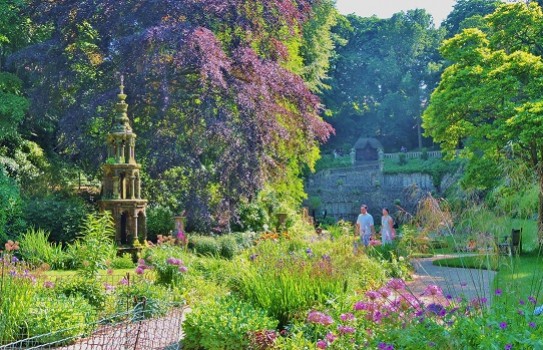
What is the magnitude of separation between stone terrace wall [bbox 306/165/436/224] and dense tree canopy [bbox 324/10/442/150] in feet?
20.5

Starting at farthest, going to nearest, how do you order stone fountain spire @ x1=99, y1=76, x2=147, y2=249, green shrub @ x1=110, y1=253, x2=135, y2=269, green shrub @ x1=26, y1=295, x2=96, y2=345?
stone fountain spire @ x1=99, y1=76, x2=147, y2=249
green shrub @ x1=110, y1=253, x2=135, y2=269
green shrub @ x1=26, y1=295, x2=96, y2=345

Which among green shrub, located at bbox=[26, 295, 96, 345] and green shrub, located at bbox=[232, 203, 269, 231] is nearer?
green shrub, located at bbox=[26, 295, 96, 345]

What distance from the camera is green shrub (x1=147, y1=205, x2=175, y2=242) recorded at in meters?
17.0

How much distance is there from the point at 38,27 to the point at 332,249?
36.3 ft

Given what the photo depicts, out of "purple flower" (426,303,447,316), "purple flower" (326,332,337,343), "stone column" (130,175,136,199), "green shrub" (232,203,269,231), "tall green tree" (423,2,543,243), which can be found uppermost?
"tall green tree" (423,2,543,243)

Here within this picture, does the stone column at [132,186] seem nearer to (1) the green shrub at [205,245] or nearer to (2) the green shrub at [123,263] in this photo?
(1) the green shrub at [205,245]

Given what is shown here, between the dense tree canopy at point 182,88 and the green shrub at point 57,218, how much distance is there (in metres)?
1.51

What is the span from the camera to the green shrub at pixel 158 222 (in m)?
17.0

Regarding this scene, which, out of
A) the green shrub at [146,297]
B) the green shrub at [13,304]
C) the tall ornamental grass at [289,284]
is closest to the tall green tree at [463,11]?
the tall ornamental grass at [289,284]

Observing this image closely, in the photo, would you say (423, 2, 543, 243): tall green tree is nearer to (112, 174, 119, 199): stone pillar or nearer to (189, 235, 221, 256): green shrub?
(189, 235, 221, 256): green shrub

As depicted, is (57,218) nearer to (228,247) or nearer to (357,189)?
(228,247)

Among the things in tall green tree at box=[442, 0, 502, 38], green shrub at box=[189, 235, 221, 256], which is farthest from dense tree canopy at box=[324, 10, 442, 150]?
green shrub at box=[189, 235, 221, 256]

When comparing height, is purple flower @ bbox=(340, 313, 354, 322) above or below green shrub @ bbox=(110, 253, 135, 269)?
above

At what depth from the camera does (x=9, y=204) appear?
14.9 metres
